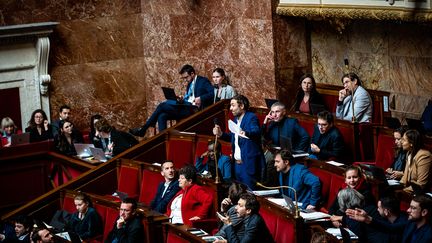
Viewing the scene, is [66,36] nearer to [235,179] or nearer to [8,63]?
[8,63]

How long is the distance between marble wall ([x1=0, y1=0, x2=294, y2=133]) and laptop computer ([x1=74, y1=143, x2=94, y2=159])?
1778 millimetres

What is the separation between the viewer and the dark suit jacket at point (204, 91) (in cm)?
1089

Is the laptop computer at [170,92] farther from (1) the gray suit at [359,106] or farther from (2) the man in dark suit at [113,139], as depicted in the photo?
(1) the gray suit at [359,106]

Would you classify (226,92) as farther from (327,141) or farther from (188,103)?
(327,141)

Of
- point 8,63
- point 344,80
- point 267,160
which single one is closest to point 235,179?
point 267,160

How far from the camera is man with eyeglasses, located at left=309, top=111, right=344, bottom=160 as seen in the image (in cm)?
885

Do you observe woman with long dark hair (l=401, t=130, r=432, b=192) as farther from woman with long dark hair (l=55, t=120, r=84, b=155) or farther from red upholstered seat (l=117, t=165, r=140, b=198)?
woman with long dark hair (l=55, t=120, r=84, b=155)

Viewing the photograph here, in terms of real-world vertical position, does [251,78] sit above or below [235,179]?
above

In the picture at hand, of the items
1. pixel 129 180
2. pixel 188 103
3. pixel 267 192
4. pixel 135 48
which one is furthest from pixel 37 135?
pixel 267 192

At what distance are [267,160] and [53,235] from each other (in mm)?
2043

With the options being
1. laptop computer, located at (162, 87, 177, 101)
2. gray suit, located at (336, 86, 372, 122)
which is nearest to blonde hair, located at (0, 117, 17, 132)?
laptop computer, located at (162, 87, 177, 101)

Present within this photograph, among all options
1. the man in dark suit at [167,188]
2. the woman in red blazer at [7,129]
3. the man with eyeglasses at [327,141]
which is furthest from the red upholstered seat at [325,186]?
the woman in red blazer at [7,129]

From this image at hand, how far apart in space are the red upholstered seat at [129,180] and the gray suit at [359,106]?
211 centimetres

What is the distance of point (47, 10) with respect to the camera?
477 inches
